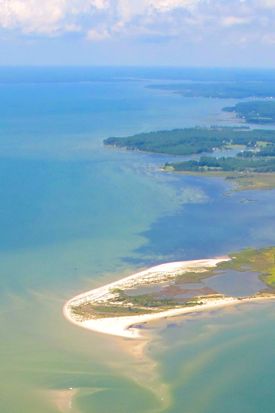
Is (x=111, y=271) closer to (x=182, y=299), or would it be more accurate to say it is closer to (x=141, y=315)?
(x=182, y=299)

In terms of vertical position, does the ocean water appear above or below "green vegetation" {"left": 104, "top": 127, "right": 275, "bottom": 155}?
below

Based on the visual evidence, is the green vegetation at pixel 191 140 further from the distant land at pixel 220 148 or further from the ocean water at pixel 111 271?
the ocean water at pixel 111 271

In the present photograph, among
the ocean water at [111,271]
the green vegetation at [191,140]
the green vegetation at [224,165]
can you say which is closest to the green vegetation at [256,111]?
the green vegetation at [191,140]

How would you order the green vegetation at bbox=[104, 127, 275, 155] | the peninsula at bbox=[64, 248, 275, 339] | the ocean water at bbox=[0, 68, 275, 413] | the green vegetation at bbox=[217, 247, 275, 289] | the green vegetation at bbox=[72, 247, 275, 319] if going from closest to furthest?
the ocean water at bbox=[0, 68, 275, 413], the peninsula at bbox=[64, 248, 275, 339], the green vegetation at bbox=[72, 247, 275, 319], the green vegetation at bbox=[217, 247, 275, 289], the green vegetation at bbox=[104, 127, 275, 155]

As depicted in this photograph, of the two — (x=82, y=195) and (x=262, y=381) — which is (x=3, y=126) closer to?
(x=82, y=195)

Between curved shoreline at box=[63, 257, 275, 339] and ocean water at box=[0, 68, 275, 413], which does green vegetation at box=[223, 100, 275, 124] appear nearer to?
ocean water at box=[0, 68, 275, 413]

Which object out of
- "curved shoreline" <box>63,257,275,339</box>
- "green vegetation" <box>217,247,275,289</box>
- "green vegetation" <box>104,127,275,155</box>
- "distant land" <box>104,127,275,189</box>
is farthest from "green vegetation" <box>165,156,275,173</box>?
"curved shoreline" <box>63,257,275,339</box>

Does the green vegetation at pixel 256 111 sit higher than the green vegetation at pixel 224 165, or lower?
higher
